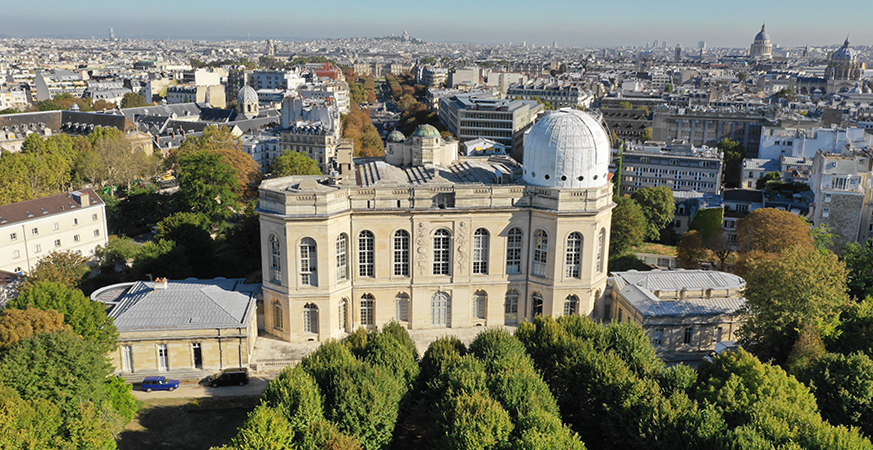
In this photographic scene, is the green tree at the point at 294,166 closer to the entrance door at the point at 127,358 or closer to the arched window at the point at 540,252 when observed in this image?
the arched window at the point at 540,252

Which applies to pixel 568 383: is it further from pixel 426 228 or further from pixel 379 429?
pixel 426 228

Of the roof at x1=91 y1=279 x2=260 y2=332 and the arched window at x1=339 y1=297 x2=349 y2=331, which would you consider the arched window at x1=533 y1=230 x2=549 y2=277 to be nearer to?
the arched window at x1=339 y1=297 x2=349 y2=331

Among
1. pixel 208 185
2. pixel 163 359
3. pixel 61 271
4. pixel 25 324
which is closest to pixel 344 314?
pixel 163 359

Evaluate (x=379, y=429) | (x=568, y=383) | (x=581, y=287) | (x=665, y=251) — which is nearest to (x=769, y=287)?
(x=581, y=287)

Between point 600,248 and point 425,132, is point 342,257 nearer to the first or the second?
point 425,132

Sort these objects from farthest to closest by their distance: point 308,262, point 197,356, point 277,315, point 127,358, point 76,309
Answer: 1. point 277,315
2. point 308,262
3. point 197,356
4. point 127,358
5. point 76,309

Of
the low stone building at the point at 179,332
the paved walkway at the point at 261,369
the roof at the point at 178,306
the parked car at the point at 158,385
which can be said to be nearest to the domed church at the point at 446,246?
the paved walkway at the point at 261,369
